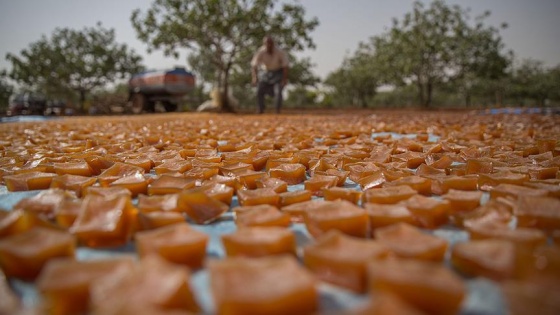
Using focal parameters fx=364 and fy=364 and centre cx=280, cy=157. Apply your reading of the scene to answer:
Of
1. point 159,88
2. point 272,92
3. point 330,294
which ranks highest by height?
point 159,88

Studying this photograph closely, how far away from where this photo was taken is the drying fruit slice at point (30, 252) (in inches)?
20.4

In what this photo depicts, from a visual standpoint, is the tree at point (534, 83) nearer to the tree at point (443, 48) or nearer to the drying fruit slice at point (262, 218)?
the tree at point (443, 48)

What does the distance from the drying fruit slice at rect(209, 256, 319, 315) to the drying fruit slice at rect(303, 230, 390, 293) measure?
0.22 feet

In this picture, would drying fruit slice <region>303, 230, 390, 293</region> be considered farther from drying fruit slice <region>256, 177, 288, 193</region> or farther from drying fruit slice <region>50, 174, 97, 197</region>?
drying fruit slice <region>50, 174, 97, 197</region>

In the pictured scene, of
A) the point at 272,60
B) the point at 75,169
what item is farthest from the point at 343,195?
the point at 272,60

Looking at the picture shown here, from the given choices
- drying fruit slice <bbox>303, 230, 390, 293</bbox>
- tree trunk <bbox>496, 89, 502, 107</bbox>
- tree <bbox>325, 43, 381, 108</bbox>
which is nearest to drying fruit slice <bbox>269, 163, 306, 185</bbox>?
drying fruit slice <bbox>303, 230, 390, 293</bbox>

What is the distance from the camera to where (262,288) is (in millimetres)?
416

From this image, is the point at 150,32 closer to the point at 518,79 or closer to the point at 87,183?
the point at 87,183

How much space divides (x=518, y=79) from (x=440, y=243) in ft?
134

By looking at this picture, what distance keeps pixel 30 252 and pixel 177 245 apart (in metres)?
0.21

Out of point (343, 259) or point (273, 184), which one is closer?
point (343, 259)

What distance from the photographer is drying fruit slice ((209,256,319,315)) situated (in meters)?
0.39

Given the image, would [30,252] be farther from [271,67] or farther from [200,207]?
[271,67]

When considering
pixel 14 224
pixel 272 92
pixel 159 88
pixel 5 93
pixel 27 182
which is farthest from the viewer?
pixel 5 93
